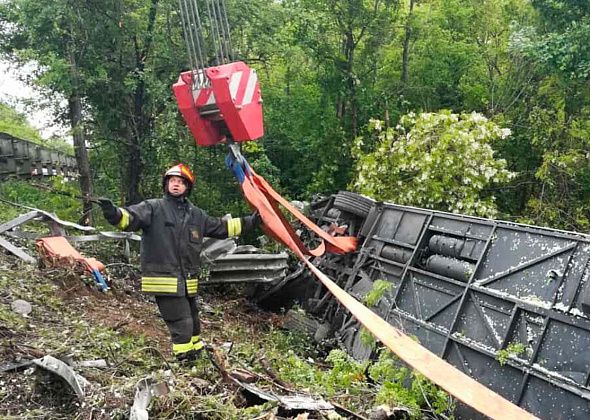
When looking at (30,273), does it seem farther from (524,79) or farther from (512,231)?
(524,79)

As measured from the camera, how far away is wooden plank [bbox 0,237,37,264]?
5.95 metres

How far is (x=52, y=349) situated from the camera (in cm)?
375

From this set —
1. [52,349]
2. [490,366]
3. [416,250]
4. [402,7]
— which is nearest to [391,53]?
[402,7]

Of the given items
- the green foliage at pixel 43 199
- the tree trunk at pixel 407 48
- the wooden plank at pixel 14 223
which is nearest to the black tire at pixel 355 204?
the wooden plank at pixel 14 223

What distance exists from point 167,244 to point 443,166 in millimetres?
4941

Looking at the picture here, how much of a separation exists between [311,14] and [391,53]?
318 cm

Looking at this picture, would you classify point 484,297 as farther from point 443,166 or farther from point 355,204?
point 443,166

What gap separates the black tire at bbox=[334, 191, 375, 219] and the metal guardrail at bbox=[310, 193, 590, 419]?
0.34 meters

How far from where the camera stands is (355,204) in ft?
22.4

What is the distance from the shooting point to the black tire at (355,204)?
6758 millimetres

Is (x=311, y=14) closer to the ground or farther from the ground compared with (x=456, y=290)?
farther from the ground

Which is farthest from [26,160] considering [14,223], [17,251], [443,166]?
[443,166]

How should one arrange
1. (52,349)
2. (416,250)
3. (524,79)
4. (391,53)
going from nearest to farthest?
(52,349), (416,250), (524,79), (391,53)

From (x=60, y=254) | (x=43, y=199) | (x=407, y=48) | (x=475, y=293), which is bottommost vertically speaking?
(x=43, y=199)
